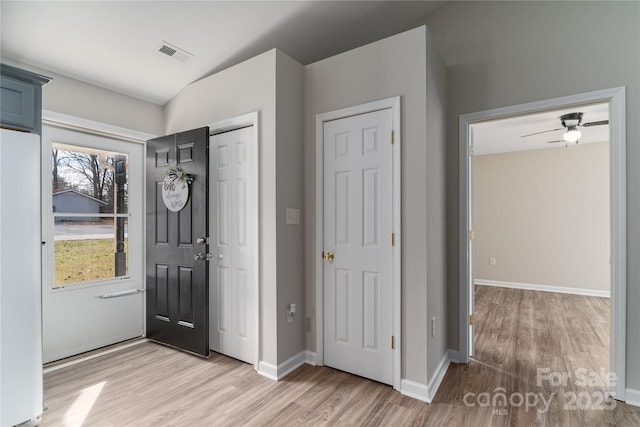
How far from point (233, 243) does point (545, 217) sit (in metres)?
5.65

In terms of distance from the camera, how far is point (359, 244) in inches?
102

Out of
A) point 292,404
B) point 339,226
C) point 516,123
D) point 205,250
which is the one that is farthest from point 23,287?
point 516,123

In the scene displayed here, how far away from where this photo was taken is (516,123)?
4.36 meters

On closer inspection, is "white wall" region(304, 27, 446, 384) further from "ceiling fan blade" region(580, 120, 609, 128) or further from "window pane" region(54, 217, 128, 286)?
"ceiling fan blade" region(580, 120, 609, 128)

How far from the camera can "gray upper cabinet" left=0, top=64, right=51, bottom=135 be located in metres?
1.84

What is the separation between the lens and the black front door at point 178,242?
2.88 metres

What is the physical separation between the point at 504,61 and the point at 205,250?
3.06 m

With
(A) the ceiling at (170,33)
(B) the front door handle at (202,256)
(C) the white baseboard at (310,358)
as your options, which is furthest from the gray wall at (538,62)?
(B) the front door handle at (202,256)

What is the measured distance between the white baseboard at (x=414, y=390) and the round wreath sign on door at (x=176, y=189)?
2.40m

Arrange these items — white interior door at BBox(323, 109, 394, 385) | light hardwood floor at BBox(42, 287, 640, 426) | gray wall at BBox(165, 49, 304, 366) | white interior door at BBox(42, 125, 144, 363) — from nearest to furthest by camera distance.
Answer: light hardwood floor at BBox(42, 287, 640, 426) < white interior door at BBox(323, 109, 394, 385) < gray wall at BBox(165, 49, 304, 366) < white interior door at BBox(42, 125, 144, 363)

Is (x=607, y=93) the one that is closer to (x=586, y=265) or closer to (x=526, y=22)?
(x=526, y=22)

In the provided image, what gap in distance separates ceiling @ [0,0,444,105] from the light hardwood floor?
8.67ft

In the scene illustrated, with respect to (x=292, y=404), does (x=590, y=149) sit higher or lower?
higher

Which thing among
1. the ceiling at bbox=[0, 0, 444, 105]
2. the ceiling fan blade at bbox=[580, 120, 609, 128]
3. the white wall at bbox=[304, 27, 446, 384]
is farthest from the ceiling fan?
the white wall at bbox=[304, 27, 446, 384]
